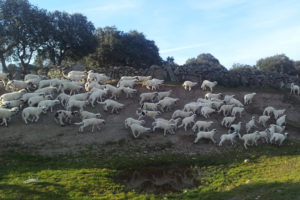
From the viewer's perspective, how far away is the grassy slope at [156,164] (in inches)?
426

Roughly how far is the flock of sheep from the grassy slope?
230 centimetres

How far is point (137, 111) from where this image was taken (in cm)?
2062

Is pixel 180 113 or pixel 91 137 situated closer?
pixel 91 137

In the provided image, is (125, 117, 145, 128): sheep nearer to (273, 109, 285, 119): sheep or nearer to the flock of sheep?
the flock of sheep

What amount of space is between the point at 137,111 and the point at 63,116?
4.88m

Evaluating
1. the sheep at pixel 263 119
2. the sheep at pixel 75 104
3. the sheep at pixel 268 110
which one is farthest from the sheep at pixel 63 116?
the sheep at pixel 268 110

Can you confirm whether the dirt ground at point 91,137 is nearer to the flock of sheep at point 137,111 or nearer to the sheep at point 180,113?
the flock of sheep at point 137,111

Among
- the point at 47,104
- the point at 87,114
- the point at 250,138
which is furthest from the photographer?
the point at 47,104

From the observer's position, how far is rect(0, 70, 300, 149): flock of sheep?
18.4 meters

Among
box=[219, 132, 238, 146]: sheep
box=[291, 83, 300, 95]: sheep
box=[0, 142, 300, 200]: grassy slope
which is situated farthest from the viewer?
box=[291, 83, 300, 95]: sheep

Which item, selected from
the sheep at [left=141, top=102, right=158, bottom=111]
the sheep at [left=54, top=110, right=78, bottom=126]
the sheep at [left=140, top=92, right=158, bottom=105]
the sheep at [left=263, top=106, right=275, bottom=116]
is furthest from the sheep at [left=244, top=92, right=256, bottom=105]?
the sheep at [left=54, top=110, right=78, bottom=126]

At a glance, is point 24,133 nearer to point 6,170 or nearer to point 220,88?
point 6,170

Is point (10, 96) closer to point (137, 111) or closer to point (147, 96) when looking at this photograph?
point (137, 111)

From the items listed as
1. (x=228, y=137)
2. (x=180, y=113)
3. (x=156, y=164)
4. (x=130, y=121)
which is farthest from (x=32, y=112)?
(x=228, y=137)
